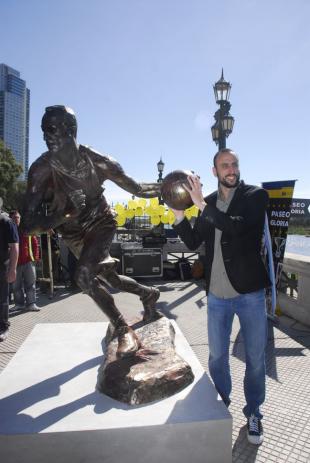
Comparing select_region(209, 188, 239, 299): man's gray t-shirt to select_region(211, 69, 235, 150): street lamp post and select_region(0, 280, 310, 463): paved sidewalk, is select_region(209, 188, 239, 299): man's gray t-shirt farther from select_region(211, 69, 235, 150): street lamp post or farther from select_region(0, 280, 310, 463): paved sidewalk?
select_region(211, 69, 235, 150): street lamp post

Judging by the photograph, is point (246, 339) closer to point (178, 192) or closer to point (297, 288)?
point (178, 192)

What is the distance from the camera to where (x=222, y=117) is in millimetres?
7598

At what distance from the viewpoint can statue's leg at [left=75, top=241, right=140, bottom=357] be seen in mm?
3080

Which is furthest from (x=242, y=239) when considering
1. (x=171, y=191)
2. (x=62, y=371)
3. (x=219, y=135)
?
(x=219, y=135)

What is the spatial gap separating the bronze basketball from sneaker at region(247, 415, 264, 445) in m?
1.69

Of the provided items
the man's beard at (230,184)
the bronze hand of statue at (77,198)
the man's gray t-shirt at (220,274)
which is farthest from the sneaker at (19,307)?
the man's beard at (230,184)

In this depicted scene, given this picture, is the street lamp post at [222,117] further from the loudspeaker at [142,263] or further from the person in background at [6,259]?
the person in background at [6,259]

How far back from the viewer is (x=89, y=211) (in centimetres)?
325

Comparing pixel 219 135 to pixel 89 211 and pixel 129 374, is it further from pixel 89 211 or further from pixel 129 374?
pixel 129 374

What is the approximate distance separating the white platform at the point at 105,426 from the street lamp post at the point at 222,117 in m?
5.84

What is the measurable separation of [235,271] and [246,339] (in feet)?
1.77

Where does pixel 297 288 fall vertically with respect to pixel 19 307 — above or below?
above

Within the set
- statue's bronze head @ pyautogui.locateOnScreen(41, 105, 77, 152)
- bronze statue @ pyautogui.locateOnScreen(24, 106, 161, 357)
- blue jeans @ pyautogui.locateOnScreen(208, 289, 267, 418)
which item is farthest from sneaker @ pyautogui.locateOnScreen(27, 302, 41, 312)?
blue jeans @ pyautogui.locateOnScreen(208, 289, 267, 418)

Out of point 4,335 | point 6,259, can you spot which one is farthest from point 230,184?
point 4,335
